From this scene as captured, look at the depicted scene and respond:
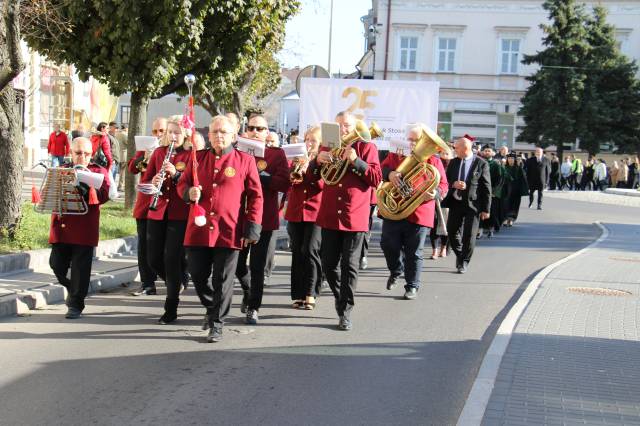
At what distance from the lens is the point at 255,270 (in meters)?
8.62

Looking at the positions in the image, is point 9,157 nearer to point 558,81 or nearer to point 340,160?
point 340,160

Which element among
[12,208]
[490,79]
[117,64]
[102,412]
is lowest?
[102,412]

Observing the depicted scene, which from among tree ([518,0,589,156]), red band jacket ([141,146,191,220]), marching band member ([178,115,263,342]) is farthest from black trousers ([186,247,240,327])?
tree ([518,0,589,156])

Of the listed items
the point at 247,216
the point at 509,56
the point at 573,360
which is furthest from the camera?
the point at 509,56

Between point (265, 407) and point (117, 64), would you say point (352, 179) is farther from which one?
point (117, 64)

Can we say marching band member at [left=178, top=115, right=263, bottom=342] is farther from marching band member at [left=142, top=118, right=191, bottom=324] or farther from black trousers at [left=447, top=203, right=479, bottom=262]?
black trousers at [left=447, top=203, right=479, bottom=262]

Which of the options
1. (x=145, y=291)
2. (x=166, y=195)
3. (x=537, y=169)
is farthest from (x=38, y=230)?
(x=537, y=169)

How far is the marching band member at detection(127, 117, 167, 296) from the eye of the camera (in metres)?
9.72

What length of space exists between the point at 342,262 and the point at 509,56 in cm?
5109

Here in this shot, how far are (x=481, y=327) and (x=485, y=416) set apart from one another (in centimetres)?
332

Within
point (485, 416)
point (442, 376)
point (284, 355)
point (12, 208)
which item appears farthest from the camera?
point (12, 208)

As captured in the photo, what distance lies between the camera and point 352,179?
8711 mm

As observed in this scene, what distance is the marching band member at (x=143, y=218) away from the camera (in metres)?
9.72

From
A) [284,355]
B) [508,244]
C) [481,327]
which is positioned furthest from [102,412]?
[508,244]
